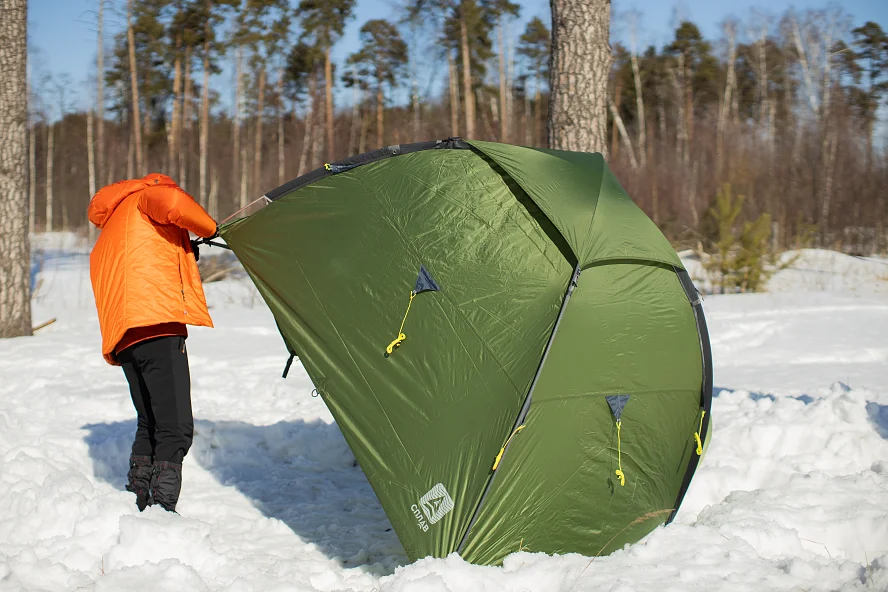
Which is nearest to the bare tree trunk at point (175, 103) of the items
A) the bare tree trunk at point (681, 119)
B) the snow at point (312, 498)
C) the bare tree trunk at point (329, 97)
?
the bare tree trunk at point (329, 97)

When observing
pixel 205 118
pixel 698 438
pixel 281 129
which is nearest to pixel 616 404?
pixel 698 438

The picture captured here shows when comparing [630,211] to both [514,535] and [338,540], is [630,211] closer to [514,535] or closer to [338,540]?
[514,535]

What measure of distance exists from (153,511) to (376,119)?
29.8 m

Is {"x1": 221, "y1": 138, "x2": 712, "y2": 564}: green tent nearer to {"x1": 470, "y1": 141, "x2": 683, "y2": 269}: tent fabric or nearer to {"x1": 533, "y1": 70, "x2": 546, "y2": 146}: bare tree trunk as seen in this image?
{"x1": 470, "y1": 141, "x2": 683, "y2": 269}: tent fabric

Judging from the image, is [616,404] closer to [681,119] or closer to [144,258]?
[144,258]

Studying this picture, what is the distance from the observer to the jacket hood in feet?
12.8

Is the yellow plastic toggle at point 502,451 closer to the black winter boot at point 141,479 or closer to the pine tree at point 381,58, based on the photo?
the black winter boot at point 141,479

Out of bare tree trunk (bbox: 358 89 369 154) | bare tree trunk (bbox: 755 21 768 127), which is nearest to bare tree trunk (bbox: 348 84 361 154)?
bare tree trunk (bbox: 358 89 369 154)

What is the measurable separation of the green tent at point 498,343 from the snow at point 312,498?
0.25m

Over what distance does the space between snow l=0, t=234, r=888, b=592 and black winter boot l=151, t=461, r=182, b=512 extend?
0.16 metres

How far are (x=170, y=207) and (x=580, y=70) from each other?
4.09 m

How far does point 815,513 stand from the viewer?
3818mm

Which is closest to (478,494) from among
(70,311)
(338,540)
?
(338,540)

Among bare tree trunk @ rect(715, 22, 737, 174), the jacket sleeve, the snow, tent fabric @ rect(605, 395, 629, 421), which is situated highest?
bare tree trunk @ rect(715, 22, 737, 174)
